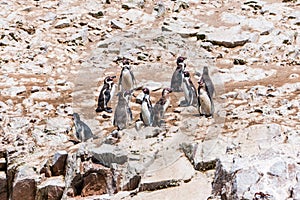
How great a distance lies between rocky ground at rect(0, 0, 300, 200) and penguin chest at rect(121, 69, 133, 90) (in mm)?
184

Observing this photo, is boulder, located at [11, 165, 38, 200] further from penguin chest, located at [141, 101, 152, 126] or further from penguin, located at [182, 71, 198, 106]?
penguin, located at [182, 71, 198, 106]

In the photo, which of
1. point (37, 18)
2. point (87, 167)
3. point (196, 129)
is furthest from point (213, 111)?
point (37, 18)

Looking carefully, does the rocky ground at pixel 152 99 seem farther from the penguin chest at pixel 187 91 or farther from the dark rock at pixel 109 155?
the penguin chest at pixel 187 91

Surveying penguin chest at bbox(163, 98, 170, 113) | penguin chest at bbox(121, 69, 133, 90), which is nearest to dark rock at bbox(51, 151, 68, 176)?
penguin chest at bbox(163, 98, 170, 113)

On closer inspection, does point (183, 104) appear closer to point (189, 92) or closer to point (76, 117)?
point (189, 92)

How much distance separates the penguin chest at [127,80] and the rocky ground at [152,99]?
18 cm

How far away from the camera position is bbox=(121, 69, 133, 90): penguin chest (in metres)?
8.91

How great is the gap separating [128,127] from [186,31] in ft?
14.4

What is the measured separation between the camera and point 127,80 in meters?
9.02

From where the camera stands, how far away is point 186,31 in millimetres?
11203

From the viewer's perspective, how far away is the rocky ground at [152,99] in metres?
6.02

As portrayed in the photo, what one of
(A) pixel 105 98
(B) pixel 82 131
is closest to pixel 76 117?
(B) pixel 82 131

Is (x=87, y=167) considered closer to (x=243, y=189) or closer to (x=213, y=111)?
(x=213, y=111)

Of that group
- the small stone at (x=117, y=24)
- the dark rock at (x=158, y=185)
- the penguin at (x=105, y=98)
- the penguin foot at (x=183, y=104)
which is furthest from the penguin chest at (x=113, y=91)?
the small stone at (x=117, y=24)
